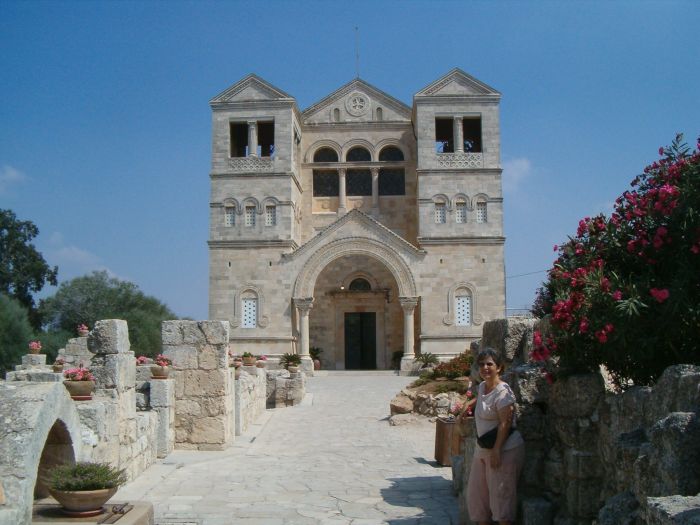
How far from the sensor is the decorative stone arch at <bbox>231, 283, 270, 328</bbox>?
2945cm

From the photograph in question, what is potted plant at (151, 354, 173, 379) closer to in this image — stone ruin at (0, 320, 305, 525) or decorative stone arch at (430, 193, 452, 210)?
stone ruin at (0, 320, 305, 525)

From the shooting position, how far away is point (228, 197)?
3052 centimetres

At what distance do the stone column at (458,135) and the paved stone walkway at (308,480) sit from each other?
62.1 ft

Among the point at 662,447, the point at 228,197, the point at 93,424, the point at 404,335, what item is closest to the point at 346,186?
the point at 228,197

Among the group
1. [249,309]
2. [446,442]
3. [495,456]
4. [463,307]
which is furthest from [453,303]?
[495,456]

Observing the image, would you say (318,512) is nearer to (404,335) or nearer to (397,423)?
(397,423)

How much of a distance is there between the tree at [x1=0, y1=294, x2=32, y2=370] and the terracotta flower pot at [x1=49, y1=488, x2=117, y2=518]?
29.1 meters

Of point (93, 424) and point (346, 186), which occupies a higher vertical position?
point (346, 186)

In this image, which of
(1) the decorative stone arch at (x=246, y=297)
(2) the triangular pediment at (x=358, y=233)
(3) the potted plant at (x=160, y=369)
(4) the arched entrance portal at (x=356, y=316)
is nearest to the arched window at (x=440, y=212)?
(2) the triangular pediment at (x=358, y=233)

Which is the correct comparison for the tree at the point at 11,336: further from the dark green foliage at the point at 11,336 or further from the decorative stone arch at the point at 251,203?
the decorative stone arch at the point at 251,203

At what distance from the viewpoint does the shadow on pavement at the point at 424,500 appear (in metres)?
6.57

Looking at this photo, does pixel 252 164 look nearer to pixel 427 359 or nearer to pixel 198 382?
pixel 427 359

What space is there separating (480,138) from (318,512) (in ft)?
89.1

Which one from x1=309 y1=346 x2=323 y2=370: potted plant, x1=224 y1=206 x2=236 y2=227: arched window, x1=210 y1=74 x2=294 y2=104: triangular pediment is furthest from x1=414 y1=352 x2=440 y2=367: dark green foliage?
x1=210 y1=74 x2=294 y2=104: triangular pediment
